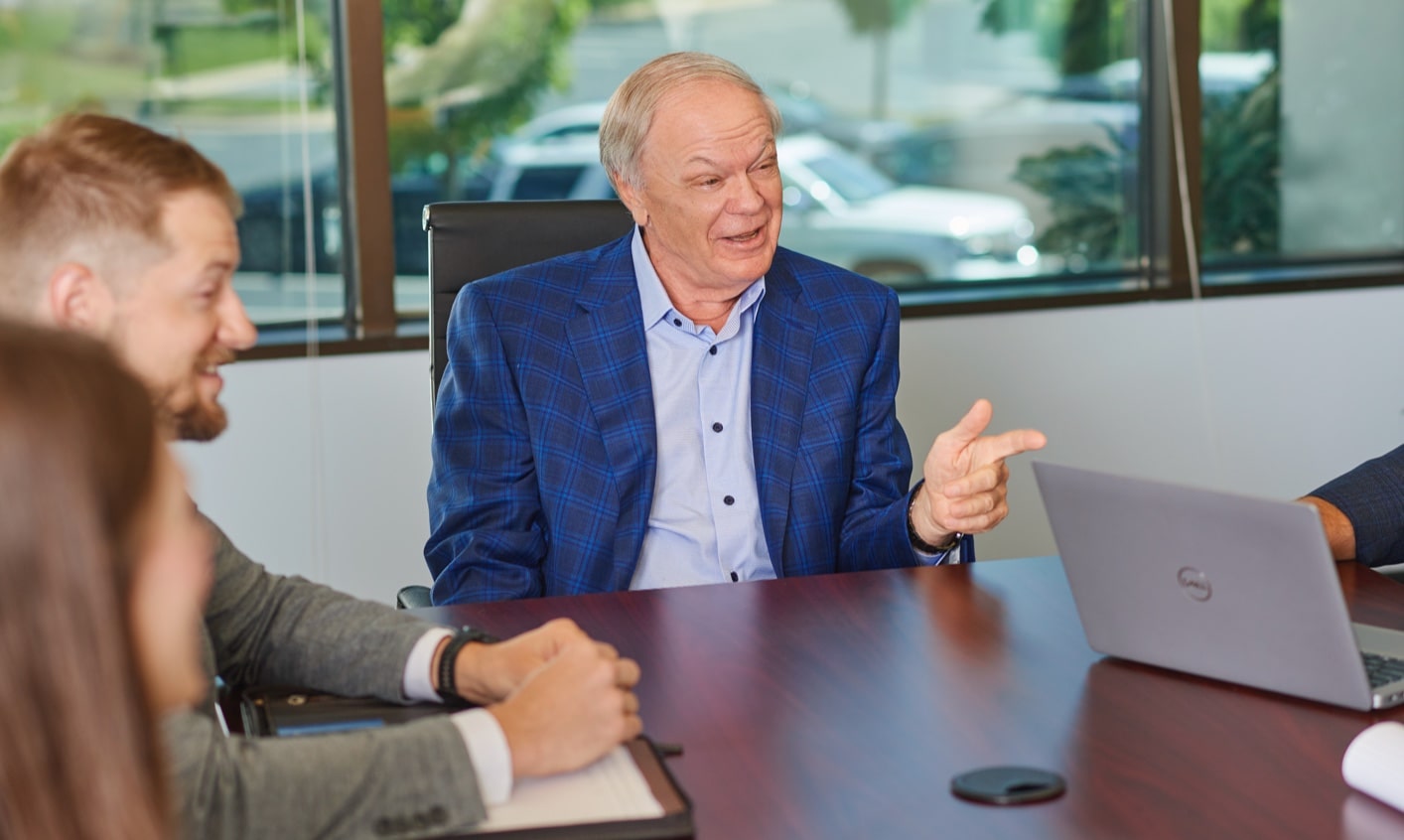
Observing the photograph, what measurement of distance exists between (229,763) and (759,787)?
38 cm

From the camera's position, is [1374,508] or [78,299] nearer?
[78,299]

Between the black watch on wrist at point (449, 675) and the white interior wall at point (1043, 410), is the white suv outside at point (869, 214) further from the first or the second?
the black watch on wrist at point (449, 675)

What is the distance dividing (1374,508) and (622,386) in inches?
37.1

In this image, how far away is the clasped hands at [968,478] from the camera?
1.77 meters

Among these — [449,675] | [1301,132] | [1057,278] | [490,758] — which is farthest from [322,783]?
[1301,132]

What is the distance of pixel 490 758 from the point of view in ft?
3.59

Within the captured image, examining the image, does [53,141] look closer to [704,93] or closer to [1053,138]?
[704,93]

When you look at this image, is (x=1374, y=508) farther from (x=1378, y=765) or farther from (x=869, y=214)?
(x=869, y=214)

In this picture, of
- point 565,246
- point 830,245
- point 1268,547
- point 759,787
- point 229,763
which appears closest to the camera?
point 229,763

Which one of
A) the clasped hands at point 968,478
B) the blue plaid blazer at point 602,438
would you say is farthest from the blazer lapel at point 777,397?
the clasped hands at point 968,478

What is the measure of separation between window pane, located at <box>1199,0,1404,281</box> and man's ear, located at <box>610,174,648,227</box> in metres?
2.35

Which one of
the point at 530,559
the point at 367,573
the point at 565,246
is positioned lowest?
the point at 367,573

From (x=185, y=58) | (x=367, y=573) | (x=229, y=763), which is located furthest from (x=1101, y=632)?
(x=185, y=58)

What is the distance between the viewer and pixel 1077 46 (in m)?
4.05
